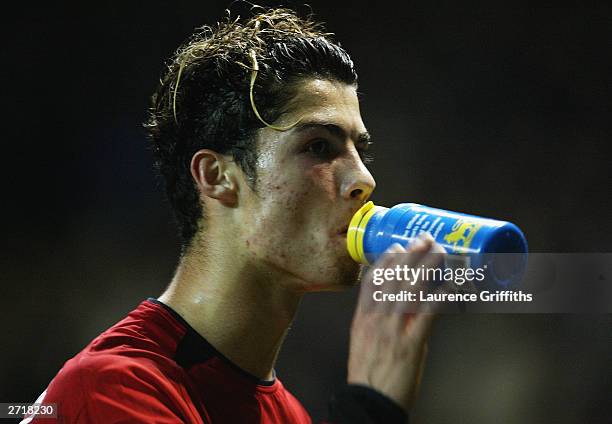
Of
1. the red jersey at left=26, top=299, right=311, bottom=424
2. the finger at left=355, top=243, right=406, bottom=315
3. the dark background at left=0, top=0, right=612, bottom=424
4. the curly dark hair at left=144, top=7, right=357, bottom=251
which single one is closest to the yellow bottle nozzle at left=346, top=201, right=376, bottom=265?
the finger at left=355, top=243, right=406, bottom=315

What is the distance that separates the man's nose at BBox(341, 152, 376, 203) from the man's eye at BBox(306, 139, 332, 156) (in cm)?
7

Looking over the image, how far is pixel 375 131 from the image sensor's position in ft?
13.8

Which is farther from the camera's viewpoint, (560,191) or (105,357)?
(560,191)

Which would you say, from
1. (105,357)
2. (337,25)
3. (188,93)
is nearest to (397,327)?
(105,357)

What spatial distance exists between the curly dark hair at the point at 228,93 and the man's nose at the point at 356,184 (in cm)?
21

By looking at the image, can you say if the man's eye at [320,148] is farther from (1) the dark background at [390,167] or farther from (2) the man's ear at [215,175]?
(1) the dark background at [390,167]

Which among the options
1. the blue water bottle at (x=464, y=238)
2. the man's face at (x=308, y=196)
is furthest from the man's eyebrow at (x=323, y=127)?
the blue water bottle at (x=464, y=238)

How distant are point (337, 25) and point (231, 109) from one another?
2.67 metres

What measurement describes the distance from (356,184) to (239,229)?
284mm

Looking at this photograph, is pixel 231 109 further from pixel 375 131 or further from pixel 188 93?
pixel 375 131

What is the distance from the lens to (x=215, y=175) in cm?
180

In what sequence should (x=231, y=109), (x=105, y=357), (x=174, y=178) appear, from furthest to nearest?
1. (x=174, y=178)
2. (x=231, y=109)
3. (x=105, y=357)

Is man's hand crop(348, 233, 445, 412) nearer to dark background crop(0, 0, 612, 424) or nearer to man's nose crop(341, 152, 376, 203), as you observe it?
man's nose crop(341, 152, 376, 203)

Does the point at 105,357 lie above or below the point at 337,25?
below
